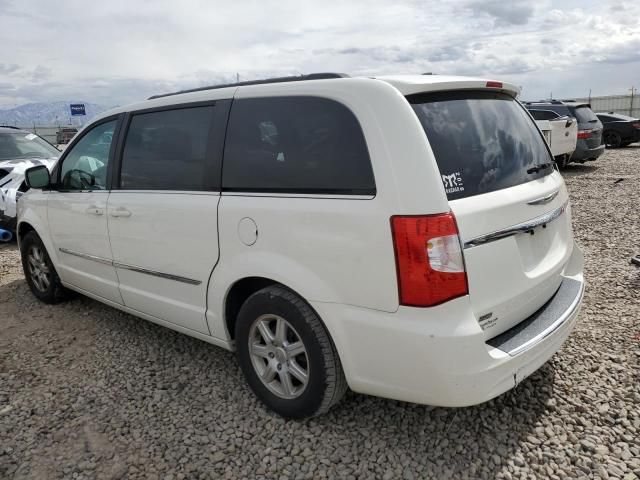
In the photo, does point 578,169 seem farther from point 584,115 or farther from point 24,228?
point 24,228

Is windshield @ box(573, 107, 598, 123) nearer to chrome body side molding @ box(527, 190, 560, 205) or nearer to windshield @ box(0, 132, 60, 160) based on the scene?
chrome body side molding @ box(527, 190, 560, 205)

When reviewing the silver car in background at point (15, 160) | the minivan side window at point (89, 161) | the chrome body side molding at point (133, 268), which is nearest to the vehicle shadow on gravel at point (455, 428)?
the chrome body side molding at point (133, 268)

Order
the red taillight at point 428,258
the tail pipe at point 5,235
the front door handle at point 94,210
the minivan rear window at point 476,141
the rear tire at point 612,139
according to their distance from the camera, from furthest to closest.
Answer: the rear tire at point 612,139 < the tail pipe at point 5,235 < the front door handle at point 94,210 < the minivan rear window at point 476,141 < the red taillight at point 428,258

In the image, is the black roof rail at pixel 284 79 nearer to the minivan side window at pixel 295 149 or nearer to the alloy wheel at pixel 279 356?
the minivan side window at pixel 295 149

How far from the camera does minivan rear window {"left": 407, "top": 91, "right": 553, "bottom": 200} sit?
2293mm

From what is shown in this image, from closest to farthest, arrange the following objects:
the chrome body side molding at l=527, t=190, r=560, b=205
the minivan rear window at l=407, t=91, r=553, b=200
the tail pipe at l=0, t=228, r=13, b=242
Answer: the minivan rear window at l=407, t=91, r=553, b=200
the chrome body side molding at l=527, t=190, r=560, b=205
the tail pipe at l=0, t=228, r=13, b=242

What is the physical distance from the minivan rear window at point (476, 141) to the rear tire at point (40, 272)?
3831 mm

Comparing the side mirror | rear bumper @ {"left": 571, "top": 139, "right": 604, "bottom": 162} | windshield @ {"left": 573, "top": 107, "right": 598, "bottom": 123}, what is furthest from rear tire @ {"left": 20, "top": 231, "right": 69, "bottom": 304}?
windshield @ {"left": 573, "top": 107, "right": 598, "bottom": 123}

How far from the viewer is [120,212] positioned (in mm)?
3471

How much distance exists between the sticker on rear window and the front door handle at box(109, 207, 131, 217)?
216 centimetres

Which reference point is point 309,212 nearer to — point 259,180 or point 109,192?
point 259,180

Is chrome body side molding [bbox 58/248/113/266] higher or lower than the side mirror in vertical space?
lower

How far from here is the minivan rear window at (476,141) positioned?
2.29 m

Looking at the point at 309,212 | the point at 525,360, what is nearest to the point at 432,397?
the point at 525,360
